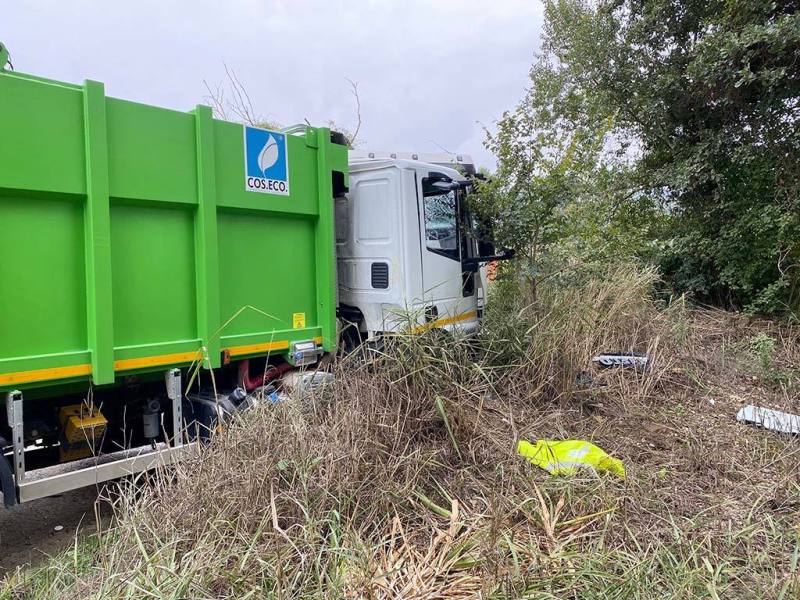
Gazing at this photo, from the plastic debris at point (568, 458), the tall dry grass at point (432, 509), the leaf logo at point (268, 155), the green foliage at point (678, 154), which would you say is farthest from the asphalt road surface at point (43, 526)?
the green foliage at point (678, 154)

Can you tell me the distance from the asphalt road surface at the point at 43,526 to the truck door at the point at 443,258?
9.10 ft

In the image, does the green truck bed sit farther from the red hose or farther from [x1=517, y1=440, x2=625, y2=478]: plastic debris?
[x1=517, y1=440, x2=625, y2=478]: plastic debris

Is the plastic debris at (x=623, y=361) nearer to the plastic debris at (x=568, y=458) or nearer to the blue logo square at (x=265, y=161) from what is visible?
the plastic debris at (x=568, y=458)

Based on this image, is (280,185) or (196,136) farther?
(280,185)

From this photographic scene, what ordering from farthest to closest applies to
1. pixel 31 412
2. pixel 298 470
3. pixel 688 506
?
1. pixel 31 412
2. pixel 688 506
3. pixel 298 470

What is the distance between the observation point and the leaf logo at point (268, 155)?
3.67 meters

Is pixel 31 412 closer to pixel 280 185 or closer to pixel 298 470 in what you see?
pixel 298 470

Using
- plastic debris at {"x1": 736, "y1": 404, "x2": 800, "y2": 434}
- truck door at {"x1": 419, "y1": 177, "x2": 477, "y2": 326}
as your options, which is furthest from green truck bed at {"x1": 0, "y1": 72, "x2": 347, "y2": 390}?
plastic debris at {"x1": 736, "y1": 404, "x2": 800, "y2": 434}

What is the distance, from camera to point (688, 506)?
9.11 ft

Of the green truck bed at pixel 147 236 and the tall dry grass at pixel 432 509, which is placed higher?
the green truck bed at pixel 147 236

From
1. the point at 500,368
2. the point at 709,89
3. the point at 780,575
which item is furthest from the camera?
the point at 709,89

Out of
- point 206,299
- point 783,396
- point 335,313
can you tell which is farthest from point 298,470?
point 783,396

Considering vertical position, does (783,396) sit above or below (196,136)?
below

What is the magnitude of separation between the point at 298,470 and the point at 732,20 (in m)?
7.07
